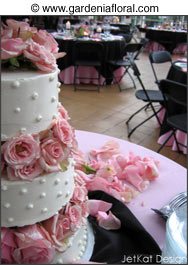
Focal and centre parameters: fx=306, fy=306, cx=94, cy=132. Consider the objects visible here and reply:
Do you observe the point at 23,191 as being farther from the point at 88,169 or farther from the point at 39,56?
the point at 88,169

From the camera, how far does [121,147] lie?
157 cm

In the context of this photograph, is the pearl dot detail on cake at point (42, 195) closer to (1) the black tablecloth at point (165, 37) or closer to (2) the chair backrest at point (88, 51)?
(2) the chair backrest at point (88, 51)

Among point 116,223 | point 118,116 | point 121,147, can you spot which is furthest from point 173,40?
point 116,223

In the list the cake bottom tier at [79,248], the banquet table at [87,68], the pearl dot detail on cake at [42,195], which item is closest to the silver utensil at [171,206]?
the cake bottom tier at [79,248]

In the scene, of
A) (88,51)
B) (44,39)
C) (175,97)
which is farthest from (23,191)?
(88,51)

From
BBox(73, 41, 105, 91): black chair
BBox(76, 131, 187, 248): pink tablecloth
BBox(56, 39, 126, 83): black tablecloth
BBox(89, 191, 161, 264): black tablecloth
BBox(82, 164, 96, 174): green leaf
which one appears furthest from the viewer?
BBox(56, 39, 126, 83): black tablecloth

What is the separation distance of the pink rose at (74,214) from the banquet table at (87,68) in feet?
13.4

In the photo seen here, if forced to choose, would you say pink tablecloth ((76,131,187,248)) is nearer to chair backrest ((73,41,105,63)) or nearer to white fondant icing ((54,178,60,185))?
white fondant icing ((54,178,60,185))

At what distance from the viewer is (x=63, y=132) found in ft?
2.67

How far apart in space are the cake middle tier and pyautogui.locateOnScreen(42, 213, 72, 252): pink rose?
0.02m

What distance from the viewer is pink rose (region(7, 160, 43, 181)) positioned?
76 centimetres

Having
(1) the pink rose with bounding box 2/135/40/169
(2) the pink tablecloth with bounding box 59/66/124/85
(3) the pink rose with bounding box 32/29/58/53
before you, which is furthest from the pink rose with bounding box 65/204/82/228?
(2) the pink tablecloth with bounding box 59/66/124/85

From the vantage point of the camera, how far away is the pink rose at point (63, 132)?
80 cm

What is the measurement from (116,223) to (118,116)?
2665 mm
